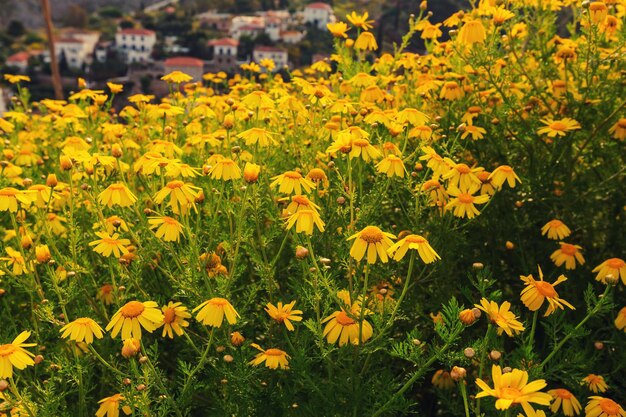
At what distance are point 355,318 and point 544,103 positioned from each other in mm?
2427

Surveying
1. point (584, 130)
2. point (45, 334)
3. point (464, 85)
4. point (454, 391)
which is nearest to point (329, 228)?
point (454, 391)

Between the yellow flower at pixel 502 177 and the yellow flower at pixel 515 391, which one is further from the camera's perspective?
the yellow flower at pixel 502 177

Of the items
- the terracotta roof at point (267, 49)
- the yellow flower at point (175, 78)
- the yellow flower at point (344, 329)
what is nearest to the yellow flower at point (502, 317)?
the yellow flower at point (344, 329)

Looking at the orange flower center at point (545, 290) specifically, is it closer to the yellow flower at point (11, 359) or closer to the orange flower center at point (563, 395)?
the orange flower center at point (563, 395)

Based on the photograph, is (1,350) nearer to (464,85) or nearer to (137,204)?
(137,204)

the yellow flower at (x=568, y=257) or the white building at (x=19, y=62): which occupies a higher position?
the yellow flower at (x=568, y=257)

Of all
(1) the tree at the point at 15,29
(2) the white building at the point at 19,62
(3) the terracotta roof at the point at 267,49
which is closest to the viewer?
(3) the terracotta roof at the point at 267,49

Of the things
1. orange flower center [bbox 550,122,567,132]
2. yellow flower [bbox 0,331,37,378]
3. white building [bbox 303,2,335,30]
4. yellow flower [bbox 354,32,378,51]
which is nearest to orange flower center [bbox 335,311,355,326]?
yellow flower [bbox 0,331,37,378]

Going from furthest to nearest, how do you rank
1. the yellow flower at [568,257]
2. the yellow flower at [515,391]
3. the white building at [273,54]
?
1. the white building at [273,54]
2. the yellow flower at [568,257]
3. the yellow flower at [515,391]

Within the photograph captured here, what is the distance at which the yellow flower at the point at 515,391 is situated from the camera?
155cm

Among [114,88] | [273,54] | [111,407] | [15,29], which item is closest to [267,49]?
[273,54]

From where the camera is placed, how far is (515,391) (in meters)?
1.60

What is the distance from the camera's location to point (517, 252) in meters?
3.51

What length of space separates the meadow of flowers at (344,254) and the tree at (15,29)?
7765 centimetres
